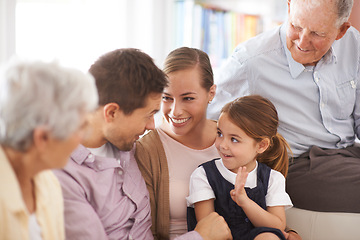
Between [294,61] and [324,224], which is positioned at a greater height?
[294,61]

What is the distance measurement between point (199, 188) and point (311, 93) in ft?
2.74

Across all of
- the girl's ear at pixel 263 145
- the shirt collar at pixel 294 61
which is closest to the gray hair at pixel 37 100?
the girl's ear at pixel 263 145

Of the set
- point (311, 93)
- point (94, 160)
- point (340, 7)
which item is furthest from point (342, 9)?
point (94, 160)

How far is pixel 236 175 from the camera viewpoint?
1.74 meters

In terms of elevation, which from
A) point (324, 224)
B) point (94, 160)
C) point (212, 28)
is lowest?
point (324, 224)

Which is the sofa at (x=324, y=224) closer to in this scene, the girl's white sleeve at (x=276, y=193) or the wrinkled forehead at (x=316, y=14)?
the girl's white sleeve at (x=276, y=193)

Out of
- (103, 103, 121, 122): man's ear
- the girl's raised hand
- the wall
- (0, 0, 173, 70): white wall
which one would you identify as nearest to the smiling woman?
the girl's raised hand

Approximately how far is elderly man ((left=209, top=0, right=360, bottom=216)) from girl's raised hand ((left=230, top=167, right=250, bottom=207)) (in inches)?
20.4

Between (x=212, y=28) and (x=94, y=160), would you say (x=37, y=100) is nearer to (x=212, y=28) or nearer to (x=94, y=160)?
(x=94, y=160)

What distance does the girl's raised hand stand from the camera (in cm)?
160

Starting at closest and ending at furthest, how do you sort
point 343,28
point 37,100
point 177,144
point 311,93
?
point 37,100 < point 177,144 < point 343,28 < point 311,93

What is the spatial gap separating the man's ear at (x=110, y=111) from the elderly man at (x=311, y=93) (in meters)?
0.83

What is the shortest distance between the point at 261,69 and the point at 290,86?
168 mm

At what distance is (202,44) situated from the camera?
383 centimetres
